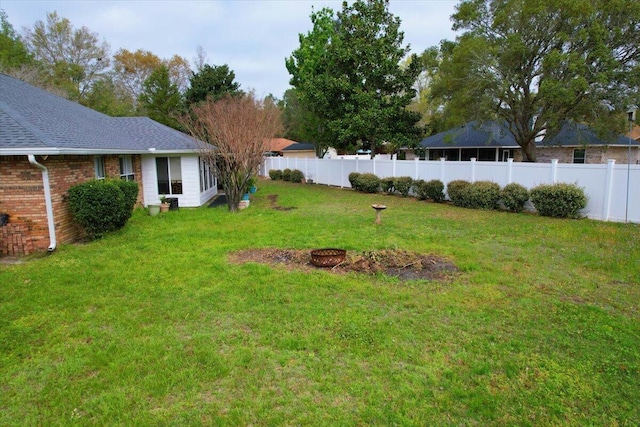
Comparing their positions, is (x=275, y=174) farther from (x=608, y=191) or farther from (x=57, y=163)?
(x=608, y=191)

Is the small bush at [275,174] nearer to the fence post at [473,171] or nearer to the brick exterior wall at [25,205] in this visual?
the fence post at [473,171]

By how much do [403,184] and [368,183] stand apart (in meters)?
2.45

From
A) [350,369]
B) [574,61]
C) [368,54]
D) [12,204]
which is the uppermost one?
[368,54]

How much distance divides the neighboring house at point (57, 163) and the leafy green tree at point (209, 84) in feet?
47.2

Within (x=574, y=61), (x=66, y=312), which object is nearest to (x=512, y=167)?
(x=574, y=61)

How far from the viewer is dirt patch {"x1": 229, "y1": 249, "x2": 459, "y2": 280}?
20.8 feet

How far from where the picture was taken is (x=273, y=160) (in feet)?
111

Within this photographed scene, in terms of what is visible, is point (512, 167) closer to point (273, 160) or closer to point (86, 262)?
point (86, 262)

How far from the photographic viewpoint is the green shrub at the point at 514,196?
11953 mm

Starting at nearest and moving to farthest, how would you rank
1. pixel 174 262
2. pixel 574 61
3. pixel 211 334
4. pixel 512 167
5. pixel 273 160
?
pixel 211 334
pixel 174 262
pixel 512 167
pixel 574 61
pixel 273 160

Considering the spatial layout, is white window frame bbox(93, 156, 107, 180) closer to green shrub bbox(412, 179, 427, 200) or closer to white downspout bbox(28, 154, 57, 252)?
white downspout bbox(28, 154, 57, 252)

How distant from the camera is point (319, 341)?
13.4 ft

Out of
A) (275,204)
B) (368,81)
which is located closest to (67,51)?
(368,81)

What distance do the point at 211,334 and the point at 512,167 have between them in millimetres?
11576
